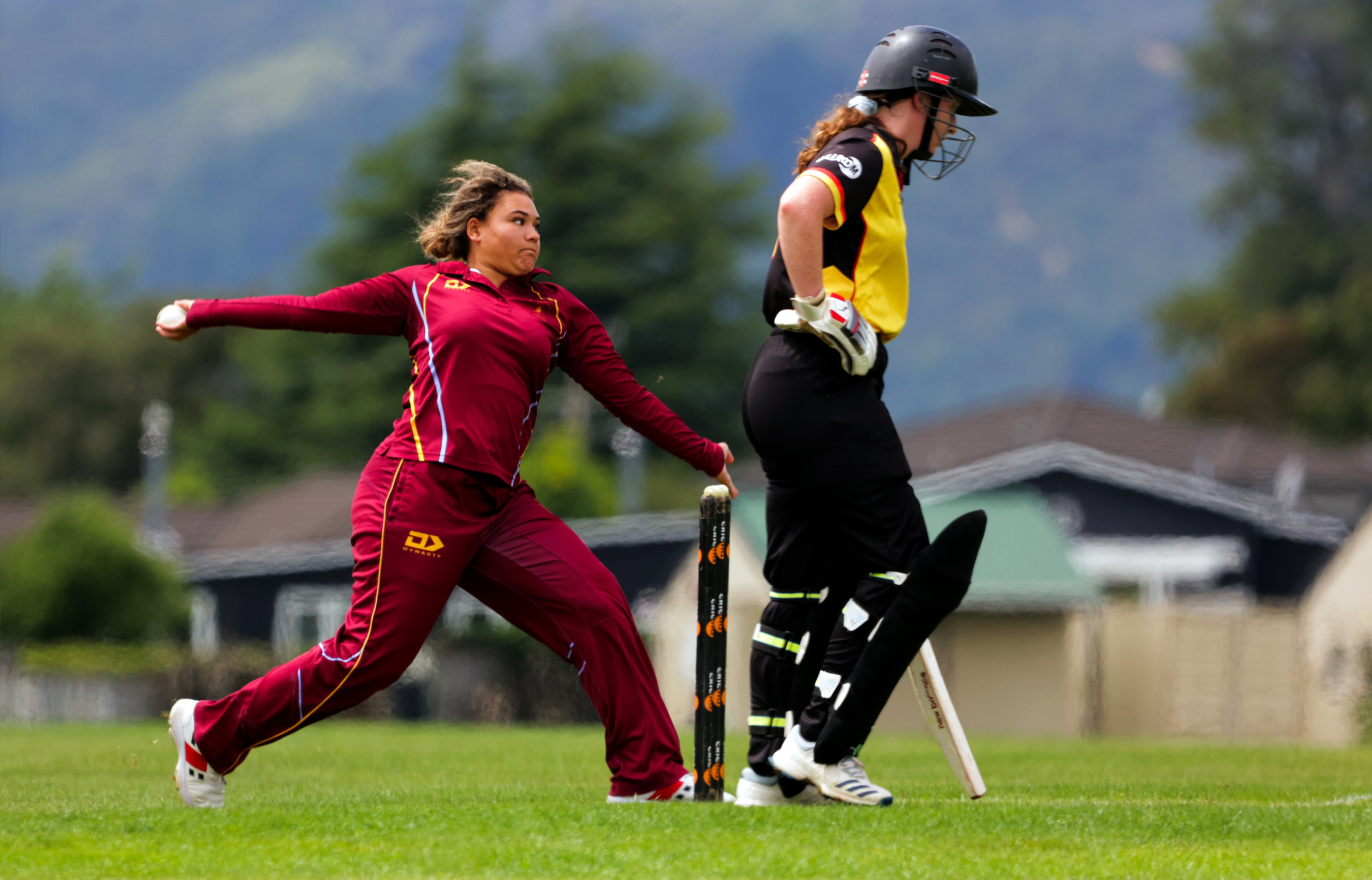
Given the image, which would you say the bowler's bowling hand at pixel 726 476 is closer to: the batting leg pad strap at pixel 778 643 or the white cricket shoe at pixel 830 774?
the batting leg pad strap at pixel 778 643

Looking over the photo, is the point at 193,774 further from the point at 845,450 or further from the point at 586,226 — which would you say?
the point at 586,226

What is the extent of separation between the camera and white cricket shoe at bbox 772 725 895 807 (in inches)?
221

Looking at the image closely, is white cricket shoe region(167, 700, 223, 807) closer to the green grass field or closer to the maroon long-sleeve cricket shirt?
the green grass field

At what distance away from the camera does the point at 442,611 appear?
5918 mm

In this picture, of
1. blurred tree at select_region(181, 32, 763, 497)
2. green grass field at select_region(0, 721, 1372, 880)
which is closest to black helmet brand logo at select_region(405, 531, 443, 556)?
green grass field at select_region(0, 721, 1372, 880)

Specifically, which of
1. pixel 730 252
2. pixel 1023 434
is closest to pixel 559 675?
pixel 1023 434

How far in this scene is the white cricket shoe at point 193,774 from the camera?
590 cm

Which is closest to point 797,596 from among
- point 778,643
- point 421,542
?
point 778,643

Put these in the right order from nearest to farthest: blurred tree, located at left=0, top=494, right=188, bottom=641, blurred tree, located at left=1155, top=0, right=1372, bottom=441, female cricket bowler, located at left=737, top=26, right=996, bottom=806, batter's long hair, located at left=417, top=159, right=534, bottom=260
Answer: female cricket bowler, located at left=737, top=26, right=996, bottom=806, batter's long hair, located at left=417, top=159, right=534, bottom=260, blurred tree, located at left=0, top=494, right=188, bottom=641, blurred tree, located at left=1155, top=0, right=1372, bottom=441

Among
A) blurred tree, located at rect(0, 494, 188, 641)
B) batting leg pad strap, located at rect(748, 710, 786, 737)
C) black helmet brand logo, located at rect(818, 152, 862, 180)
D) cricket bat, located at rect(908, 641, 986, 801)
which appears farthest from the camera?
blurred tree, located at rect(0, 494, 188, 641)

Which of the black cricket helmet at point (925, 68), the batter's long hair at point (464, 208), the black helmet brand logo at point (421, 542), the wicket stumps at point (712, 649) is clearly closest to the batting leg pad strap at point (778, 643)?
the wicket stumps at point (712, 649)

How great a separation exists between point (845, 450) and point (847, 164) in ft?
2.92

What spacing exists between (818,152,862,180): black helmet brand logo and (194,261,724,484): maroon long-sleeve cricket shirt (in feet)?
3.19

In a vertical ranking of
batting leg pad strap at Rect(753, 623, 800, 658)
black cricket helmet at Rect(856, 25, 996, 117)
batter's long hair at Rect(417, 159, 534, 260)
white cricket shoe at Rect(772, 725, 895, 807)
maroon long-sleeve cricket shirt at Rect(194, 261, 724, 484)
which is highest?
black cricket helmet at Rect(856, 25, 996, 117)
